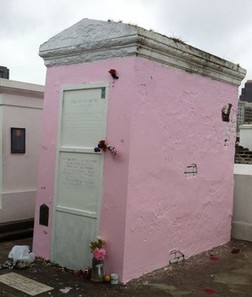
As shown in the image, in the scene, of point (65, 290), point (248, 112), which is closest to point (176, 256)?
point (65, 290)

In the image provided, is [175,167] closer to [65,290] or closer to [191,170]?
[191,170]

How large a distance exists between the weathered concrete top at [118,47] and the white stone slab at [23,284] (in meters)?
2.82

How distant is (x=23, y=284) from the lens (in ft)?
15.9

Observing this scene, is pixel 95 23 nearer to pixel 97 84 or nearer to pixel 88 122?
pixel 97 84

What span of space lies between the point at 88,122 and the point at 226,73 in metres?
2.55

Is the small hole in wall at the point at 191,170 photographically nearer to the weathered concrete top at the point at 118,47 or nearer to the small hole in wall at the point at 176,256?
the small hole in wall at the point at 176,256

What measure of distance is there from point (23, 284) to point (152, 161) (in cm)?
212

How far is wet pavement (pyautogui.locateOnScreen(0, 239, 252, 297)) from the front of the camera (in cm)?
467

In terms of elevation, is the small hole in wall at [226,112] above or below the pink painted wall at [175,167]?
above

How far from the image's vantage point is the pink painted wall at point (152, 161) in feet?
16.3

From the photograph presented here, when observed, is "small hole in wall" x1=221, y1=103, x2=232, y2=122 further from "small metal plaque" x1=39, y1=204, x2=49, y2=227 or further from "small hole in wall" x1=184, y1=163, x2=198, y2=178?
"small metal plaque" x1=39, y1=204, x2=49, y2=227

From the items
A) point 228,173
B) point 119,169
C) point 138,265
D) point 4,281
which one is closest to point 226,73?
point 228,173

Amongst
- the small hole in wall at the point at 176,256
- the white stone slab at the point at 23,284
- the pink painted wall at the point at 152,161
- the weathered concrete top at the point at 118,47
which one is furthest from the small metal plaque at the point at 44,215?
the weathered concrete top at the point at 118,47

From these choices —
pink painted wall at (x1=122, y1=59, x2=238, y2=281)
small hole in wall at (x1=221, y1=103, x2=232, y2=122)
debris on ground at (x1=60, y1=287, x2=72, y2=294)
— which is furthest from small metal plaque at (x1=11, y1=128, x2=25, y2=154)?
small hole in wall at (x1=221, y1=103, x2=232, y2=122)
